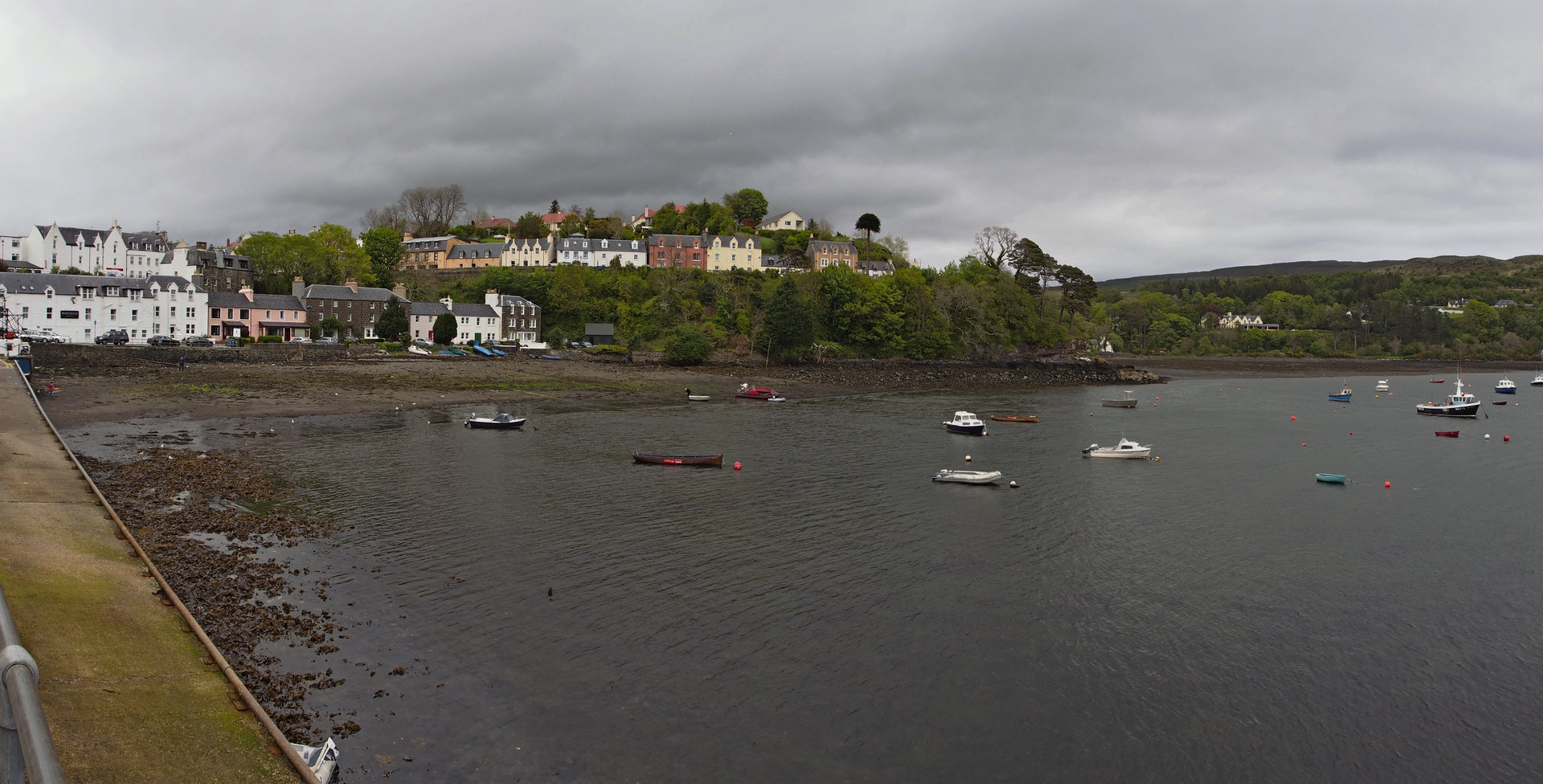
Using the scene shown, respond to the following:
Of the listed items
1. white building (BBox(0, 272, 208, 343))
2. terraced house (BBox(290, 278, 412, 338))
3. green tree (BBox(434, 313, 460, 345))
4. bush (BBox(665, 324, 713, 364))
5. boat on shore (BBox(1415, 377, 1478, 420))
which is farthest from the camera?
green tree (BBox(434, 313, 460, 345))

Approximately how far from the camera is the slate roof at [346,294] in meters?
87.9

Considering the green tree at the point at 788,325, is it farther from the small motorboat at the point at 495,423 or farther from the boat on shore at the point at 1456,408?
the boat on shore at the point at 1456,408

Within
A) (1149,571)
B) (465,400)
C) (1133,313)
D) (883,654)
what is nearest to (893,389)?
(465,400)

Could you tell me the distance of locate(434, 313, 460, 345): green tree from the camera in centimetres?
9144

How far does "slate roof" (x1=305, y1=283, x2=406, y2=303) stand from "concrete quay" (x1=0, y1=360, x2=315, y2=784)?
248 feet

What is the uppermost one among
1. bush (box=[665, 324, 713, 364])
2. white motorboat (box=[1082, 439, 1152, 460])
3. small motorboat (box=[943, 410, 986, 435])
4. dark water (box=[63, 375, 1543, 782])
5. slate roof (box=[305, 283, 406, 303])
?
slate roof (box=[305, 283, 406, 303])

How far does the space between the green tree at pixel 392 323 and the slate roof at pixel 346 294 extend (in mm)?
1476

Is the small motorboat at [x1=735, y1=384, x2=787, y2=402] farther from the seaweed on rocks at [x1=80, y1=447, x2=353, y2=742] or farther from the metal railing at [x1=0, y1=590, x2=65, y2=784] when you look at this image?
the metal railing at [x1=0, y1=590, x2=65, y2=784]

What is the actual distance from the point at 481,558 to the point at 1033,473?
26.4 meters

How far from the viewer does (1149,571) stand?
24562 millimetres

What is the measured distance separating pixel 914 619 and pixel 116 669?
1540 centimetres

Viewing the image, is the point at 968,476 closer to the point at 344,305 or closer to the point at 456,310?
the point at 456,310

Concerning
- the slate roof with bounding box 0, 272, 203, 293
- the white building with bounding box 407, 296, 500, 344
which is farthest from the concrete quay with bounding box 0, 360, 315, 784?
the white building with bounding box 407, 296, 500, 344

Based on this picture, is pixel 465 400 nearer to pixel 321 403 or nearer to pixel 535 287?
pixel 321 403
